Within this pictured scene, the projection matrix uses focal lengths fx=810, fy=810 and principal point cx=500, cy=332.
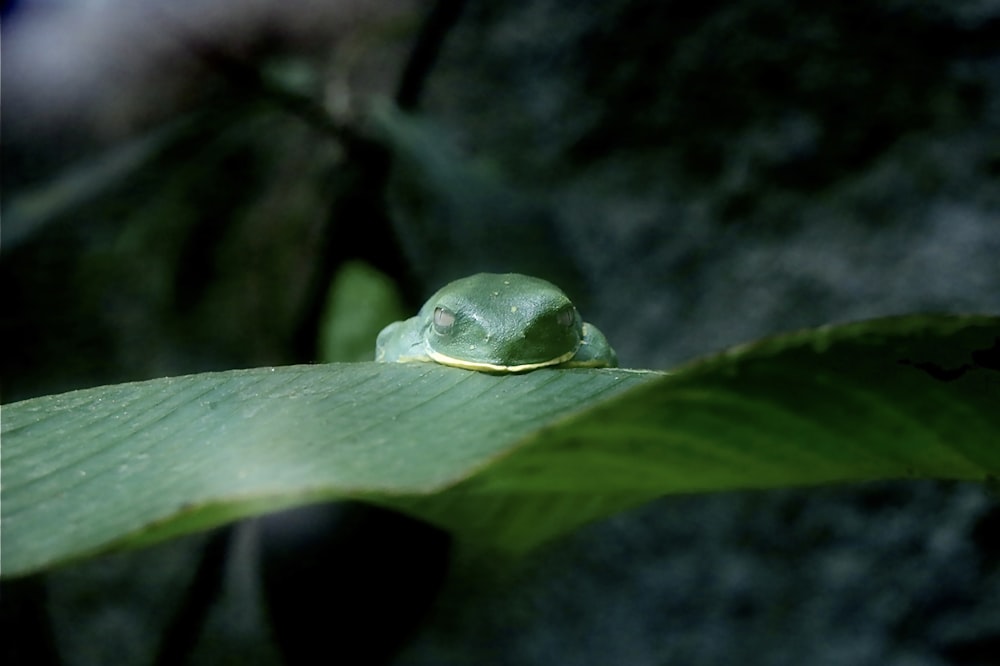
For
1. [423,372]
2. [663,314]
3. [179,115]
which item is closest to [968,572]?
[663,314]

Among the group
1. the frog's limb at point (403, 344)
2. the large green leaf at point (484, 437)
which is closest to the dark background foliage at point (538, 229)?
the frog's limb at point (403, 344)

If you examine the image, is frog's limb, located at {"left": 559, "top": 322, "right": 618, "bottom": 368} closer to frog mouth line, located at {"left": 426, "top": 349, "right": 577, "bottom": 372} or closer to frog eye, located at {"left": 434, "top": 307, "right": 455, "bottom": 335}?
frog mouth line, located at {"left": 426, "top": 349, "right": 577, "bottom": 372}

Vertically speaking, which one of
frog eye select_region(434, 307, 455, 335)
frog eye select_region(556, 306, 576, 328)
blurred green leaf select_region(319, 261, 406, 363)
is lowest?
blurred green leaf select_region(319, 261, 406, 363)

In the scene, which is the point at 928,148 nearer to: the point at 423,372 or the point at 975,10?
the point at 975,10

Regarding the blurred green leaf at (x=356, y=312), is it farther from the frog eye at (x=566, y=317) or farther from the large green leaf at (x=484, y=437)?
the large green leaf at (x=484, y=437)

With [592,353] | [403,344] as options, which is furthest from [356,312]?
[592,353]

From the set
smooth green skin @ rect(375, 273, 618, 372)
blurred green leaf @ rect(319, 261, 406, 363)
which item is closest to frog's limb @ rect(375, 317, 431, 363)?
smooth green skin @ rect(375, 273, 618, 372)

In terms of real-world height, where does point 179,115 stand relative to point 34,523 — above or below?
above
